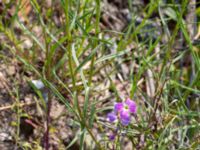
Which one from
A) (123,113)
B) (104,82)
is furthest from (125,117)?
(104,82)

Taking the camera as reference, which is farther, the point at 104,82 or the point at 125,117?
the point at 104,82

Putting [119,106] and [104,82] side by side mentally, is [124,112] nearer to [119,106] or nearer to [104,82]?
[119,106]

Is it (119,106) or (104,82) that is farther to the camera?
(104,82)

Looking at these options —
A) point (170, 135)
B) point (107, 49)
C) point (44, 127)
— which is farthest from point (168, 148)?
point (107, 49)

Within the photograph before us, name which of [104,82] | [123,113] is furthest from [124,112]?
[104,82]

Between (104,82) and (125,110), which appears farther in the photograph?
(104,82)

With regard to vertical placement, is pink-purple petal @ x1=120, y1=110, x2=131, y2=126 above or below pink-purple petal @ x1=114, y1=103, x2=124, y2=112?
below

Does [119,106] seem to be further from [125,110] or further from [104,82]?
[104,82]

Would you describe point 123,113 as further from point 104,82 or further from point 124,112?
point 104,82

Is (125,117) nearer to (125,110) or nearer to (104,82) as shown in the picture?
(125,110)

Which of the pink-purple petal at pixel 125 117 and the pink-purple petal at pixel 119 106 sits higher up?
the pink-purple petal at pixel 119 106

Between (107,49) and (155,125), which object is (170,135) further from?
(107,49)
